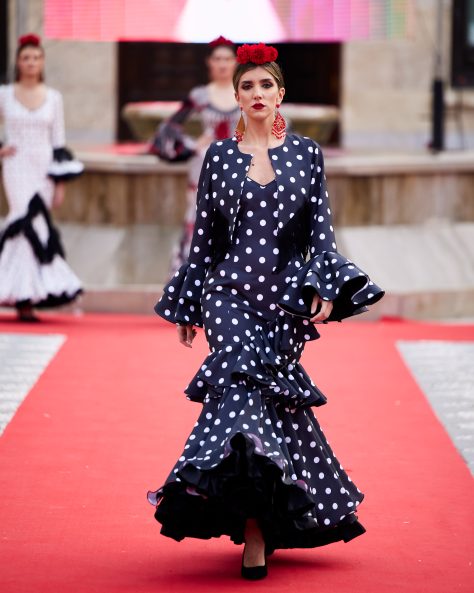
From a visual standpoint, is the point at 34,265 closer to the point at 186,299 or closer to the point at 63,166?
the point at 63,166

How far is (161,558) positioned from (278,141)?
1564mm

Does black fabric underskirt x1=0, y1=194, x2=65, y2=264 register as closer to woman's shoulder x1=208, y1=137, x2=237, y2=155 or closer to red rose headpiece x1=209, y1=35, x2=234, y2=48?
red rose headpiece x1=209, y1=35, x2=234, y2=48

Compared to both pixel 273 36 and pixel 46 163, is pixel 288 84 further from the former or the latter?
pixel 46 163

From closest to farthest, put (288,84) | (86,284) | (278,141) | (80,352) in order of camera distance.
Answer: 1. (278,141)
2. (80,352)
3. (86,284)
4. (288,84)

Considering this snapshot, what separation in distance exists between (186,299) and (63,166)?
21.6ft

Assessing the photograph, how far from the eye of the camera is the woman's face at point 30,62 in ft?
40.9

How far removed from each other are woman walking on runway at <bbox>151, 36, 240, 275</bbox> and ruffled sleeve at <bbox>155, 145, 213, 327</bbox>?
6.19 metres

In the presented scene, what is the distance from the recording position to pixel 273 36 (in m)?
17.3

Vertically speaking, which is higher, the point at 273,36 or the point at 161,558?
the point at 273,36

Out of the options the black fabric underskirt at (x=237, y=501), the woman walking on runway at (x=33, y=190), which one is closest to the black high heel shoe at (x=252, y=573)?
the black fabric underskirt at (x=237, y=501)

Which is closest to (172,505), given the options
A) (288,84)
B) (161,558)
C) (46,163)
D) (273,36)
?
(161,558)

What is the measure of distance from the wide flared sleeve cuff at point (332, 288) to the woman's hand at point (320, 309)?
19 mm

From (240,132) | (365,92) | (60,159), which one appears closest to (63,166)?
(60,159)

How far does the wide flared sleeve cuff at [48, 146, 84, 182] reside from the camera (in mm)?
12703
